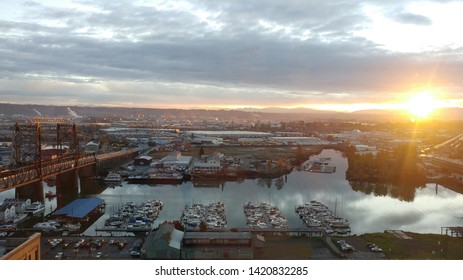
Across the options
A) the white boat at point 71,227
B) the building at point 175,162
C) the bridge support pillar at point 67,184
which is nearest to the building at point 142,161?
the building at point 175,162

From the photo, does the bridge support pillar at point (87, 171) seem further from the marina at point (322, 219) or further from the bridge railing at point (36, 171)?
the marina at point (322, 219)

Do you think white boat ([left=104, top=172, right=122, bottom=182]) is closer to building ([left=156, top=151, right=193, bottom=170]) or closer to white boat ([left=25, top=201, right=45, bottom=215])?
building ([left=156, top=151, right=193, bottom=170])

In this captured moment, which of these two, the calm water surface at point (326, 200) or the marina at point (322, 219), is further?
the calm water surface at point (326, 200)

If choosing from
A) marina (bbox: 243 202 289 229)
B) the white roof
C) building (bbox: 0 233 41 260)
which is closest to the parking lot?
the white roof

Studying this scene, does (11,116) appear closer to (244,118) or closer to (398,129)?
Result: (398,129)

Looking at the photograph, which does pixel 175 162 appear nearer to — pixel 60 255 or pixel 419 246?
pixel 60 255

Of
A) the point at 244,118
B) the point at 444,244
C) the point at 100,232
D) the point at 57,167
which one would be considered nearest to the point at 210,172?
the point at 57,167
